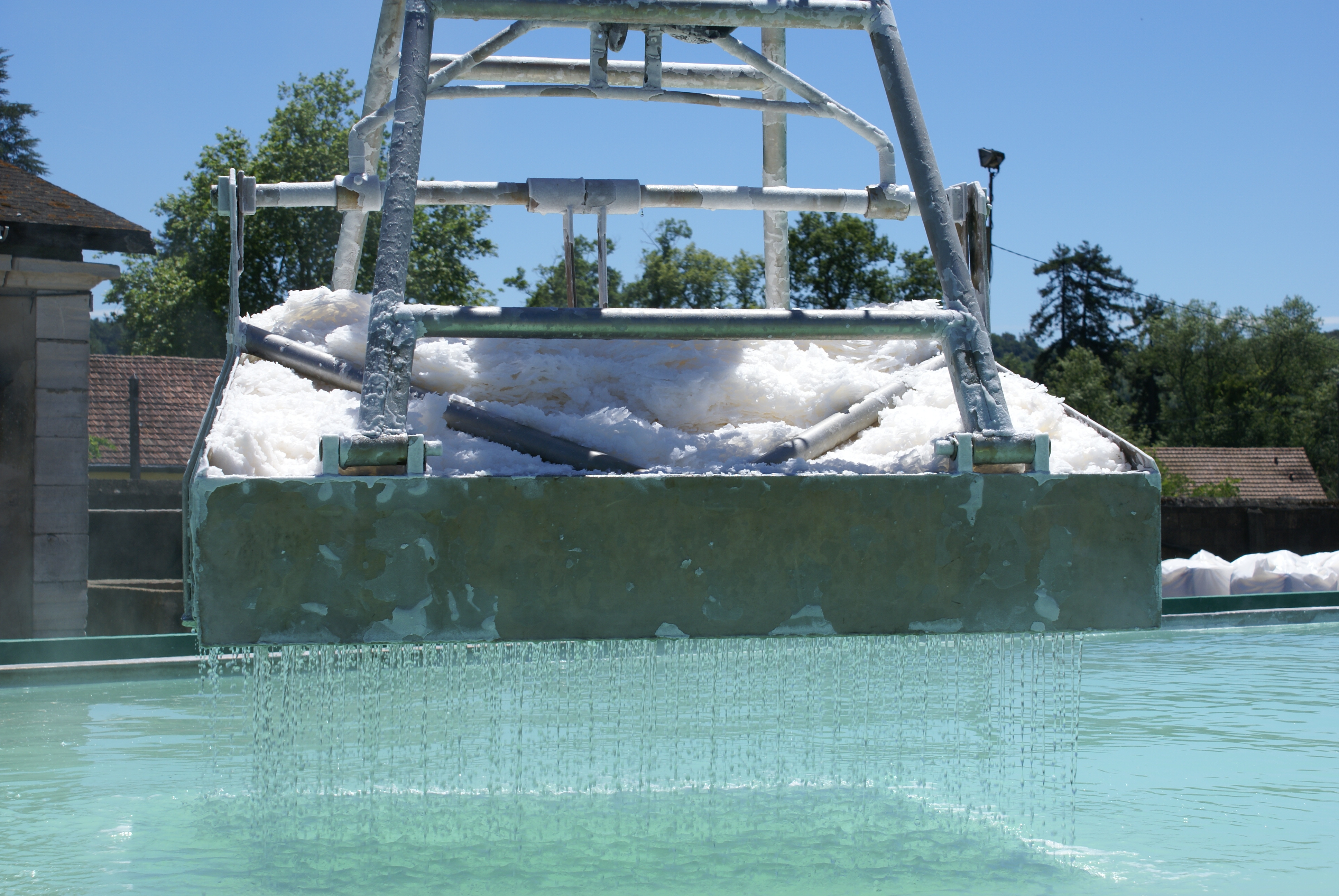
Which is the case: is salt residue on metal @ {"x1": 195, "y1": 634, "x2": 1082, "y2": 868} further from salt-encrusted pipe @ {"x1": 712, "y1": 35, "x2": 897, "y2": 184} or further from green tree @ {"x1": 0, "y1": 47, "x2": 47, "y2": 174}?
green tree @ {"x1": 0, "y1": 47, "x2": 47, "y2": 174}

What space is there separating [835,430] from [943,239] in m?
0.53

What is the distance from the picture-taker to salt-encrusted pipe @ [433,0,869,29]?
284 cm

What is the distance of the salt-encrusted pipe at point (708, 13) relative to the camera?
2.84 m

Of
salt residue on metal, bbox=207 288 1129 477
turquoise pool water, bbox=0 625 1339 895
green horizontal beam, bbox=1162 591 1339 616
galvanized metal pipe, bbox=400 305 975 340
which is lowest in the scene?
turquoise pool water, bbox=0 625 1339 895

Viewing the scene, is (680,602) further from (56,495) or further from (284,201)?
(56,495)

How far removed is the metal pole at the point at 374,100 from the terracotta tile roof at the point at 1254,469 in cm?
4190

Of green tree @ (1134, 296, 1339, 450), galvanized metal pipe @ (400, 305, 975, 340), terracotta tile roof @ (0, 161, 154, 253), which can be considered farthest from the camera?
green tree @ (1134, 296, 1339, 450)

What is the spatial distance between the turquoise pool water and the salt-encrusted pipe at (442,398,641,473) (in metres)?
0.57

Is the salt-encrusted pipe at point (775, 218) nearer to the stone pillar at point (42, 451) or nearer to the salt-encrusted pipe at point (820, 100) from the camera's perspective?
the salt-encrusted pipe at point (820, 100)

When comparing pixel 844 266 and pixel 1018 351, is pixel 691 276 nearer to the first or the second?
pixel 844 266

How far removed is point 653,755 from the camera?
230 inches

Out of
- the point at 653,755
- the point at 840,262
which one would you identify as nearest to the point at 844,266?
the point at 840,262

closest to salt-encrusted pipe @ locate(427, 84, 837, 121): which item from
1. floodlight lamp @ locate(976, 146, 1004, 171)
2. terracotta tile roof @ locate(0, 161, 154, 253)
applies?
terracotta tile roof @ locate(0, 161, 154, 253)

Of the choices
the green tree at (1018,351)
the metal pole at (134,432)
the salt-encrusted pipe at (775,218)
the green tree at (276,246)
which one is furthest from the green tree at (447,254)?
the salt-encrusted pipe at (775,218)
